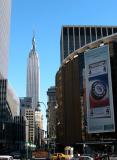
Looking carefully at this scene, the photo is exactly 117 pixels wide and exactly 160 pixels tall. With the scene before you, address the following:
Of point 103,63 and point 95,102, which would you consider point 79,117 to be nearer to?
point 95,102

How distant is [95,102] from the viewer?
119 meters

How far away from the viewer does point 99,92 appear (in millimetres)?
118625

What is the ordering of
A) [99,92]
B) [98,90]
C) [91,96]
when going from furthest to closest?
[91,96]
[98,90]
[99,92]

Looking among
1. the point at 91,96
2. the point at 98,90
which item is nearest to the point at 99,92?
the point at 98,90

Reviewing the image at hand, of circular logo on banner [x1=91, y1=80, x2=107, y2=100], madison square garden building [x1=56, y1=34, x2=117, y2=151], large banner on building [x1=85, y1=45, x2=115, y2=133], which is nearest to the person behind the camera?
large banner on building [x1=85, y1=45, x2=115, y2=133]

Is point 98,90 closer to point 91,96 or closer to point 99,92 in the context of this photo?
point 99,92

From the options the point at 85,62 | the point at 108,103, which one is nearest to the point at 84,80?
the point at 85,62

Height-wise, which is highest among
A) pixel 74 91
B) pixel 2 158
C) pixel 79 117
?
pixel 74 91

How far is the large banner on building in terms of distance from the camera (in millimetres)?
115500

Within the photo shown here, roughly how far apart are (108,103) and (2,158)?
73.7m

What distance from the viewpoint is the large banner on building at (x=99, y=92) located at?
A: 11550 centimetres

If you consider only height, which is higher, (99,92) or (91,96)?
(99,92)

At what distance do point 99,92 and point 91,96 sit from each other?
394cm

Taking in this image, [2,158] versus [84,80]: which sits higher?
[84,80]
